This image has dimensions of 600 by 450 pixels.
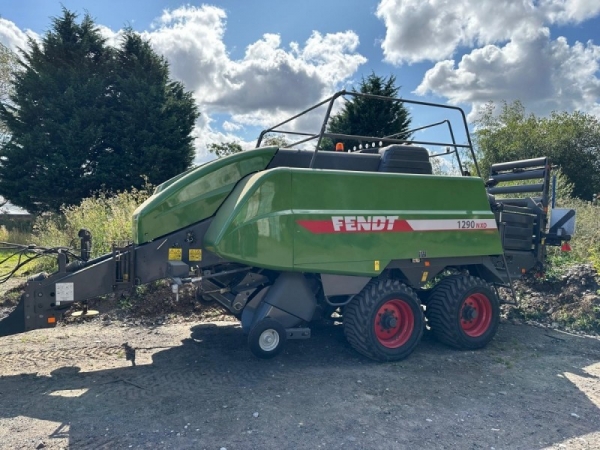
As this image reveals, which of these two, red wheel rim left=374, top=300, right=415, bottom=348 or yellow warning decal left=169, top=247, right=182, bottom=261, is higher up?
yellow warning decal left=169, top=247, right=182, bottom=261

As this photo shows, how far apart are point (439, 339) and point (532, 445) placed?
2102 mm

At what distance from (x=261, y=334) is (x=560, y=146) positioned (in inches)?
853

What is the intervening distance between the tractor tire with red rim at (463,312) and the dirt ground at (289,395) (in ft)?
0.63

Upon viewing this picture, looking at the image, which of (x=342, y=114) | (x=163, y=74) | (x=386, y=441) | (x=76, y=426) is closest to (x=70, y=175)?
(x=163, y=74)

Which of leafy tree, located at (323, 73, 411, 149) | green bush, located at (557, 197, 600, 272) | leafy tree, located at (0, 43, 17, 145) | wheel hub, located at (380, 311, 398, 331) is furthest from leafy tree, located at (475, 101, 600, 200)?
leafy tree, located at (0, 43, 17, 145)

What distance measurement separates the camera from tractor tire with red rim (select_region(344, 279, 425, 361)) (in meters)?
4.71

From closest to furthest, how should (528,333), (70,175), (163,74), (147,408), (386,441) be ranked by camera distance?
(386,441) → (147,408) → (528,333) → (70,175) → (163,74)

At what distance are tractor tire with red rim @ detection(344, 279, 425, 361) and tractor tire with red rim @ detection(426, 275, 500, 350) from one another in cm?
39

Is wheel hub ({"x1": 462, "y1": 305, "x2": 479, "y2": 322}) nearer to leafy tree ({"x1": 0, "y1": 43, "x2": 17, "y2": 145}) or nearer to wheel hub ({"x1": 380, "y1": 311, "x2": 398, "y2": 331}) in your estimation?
wheel hub ({"x1": 380, "y1": 311, "x2": 398, "y2": 331})

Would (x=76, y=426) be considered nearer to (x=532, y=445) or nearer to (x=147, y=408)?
(x=147, y=408)

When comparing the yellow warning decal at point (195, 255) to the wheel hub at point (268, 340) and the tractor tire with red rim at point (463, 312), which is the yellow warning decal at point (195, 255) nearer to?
the wheel hub at point (268, 340)

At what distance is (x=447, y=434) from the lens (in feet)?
11.2

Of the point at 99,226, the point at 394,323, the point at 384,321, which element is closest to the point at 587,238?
the point at 394,323

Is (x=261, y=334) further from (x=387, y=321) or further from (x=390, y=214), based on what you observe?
(x=390, y=214)
